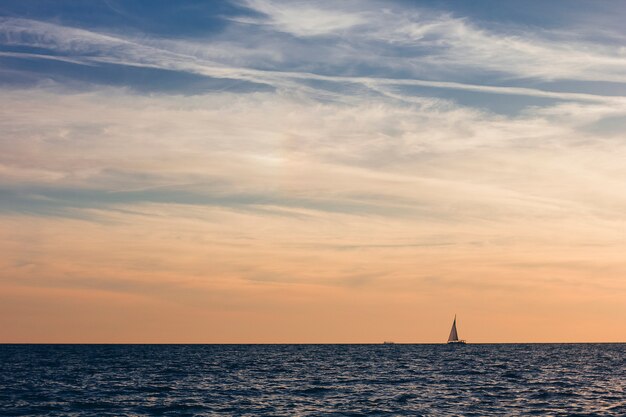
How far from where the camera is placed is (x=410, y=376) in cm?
10138

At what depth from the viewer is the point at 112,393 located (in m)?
76.1

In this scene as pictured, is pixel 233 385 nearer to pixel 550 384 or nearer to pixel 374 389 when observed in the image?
pixel 374 389

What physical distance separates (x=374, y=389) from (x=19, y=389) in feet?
132

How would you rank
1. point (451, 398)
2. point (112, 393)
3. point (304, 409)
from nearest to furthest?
point (304, 409), point (451, 398), point (112, 393)

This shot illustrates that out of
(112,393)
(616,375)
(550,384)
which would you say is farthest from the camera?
(616,375)

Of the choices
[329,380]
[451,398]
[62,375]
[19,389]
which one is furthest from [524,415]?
[62,375]

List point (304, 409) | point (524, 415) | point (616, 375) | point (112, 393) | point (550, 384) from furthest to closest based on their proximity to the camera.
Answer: point (616, 375) → point (550, 384) → point (112, 393) → point (304, 409) → point (524, 415)

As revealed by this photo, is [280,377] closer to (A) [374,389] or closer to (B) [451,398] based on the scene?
(A) [374,389]

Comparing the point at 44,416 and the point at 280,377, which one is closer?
the point at 44,416

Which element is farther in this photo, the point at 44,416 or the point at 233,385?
the point at 233,385

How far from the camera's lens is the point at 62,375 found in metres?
107

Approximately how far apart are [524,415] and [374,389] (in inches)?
957

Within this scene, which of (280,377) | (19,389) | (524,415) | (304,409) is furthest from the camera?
(280,377)

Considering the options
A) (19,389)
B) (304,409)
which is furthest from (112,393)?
(304,409)
